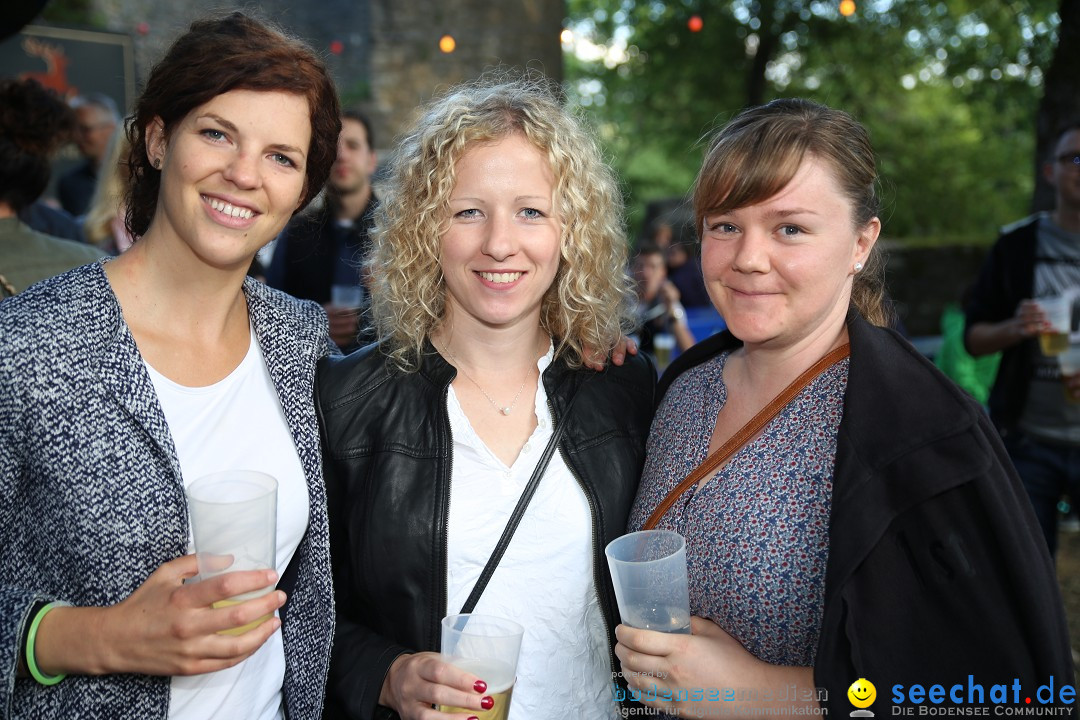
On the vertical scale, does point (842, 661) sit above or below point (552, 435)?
below

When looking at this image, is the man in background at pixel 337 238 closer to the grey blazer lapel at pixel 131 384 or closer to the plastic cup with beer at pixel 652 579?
the grey blazer lapel at pixel 131 384

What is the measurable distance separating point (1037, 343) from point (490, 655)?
3.35 metres

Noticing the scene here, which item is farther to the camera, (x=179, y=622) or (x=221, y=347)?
(x=221, y=347)

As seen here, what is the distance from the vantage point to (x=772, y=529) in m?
1.81

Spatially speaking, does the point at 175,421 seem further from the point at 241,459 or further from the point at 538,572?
the point at 538,572

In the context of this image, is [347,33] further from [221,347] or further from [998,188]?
[998,188]

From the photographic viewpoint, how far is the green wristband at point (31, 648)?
5.17 ft

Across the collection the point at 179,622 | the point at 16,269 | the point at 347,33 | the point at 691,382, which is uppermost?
the point at 347,33

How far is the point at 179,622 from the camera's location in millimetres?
1474

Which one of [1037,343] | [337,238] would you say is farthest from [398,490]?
[1037,343]

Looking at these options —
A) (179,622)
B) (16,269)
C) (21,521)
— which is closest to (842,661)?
(179,622)

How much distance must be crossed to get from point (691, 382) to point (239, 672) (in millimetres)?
1289

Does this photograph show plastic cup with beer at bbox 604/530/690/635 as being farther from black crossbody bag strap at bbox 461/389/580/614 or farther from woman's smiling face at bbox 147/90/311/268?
woman's smiling face at bbox 147/90/311/268

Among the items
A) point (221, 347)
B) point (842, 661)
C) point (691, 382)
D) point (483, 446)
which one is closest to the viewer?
point (842, 661)
